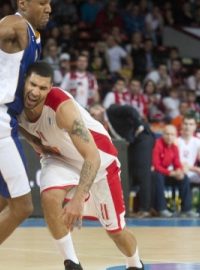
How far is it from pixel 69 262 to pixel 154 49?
1340 centimetres

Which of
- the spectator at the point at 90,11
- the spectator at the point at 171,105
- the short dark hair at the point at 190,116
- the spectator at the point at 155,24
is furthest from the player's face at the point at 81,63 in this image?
the spectator at the point at 155,24

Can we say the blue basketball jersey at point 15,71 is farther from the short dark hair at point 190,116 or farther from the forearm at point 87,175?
the short dark hair at point 190,116

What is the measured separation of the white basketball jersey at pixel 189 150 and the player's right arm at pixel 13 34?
791 cm

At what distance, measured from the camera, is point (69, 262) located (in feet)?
20.9

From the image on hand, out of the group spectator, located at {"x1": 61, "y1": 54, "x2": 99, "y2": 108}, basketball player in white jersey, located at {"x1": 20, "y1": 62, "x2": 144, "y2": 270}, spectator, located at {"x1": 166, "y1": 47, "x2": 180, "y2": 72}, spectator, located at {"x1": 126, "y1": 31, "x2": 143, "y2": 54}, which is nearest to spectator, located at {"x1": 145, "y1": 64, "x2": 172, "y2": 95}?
spectator, located at {"x1": 126, "y1": 31, "x2": 143, "y2": 54}

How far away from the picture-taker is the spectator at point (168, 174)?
1312cm

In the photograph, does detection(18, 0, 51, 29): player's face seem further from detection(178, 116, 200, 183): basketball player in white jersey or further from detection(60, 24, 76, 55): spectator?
detection(60, 24, 76, 55): spectator

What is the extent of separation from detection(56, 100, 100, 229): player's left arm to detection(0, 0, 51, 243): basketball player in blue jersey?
1.05 ft

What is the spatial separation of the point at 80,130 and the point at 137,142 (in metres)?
7.18

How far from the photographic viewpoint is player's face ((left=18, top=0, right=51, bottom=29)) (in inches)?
239

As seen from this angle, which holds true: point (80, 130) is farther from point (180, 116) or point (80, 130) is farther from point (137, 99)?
point (180, 116)

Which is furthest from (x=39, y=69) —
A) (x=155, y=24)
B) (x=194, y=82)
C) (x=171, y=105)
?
(x=155, y=24)

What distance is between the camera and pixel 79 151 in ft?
19.5

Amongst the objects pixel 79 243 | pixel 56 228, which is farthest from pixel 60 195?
pixel 79 243
